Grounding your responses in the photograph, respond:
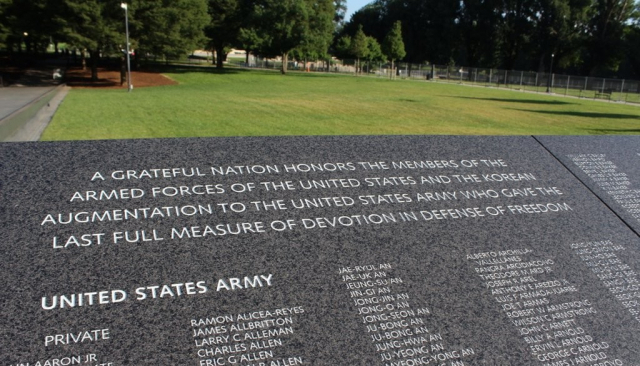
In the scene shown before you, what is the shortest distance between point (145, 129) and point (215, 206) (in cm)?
1141

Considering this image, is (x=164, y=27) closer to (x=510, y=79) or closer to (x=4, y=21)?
(x=4, y=21)

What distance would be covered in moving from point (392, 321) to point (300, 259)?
2.19 ft

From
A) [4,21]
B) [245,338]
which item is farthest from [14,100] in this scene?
[245,338]

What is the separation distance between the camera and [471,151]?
15.3ft

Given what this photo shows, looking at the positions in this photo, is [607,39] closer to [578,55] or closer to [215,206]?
[578,55]

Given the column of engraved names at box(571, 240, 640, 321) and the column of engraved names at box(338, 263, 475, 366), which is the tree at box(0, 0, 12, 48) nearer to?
the column of engraved names at box(338, 263, 475, 366)

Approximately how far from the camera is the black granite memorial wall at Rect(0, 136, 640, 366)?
272cm

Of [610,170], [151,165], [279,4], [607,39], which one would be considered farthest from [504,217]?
[607,39]

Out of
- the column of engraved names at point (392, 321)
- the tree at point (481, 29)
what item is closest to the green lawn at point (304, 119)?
the column of engraved names at point (392, 321)

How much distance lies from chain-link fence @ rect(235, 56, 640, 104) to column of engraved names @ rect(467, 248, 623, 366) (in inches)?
1574

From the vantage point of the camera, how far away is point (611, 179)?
15.4 feet

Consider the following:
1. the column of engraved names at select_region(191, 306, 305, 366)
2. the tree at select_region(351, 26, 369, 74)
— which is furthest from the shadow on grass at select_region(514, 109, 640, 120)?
the tree at select_region(351, 26, 369, 74)

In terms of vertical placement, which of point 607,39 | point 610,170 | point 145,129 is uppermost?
point 607,39

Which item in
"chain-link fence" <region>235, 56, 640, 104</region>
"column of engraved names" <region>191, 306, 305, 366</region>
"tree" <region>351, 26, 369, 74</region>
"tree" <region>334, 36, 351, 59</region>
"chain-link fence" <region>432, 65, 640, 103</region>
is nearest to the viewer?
"column of engraved names" <region>191, 306, 305, 366</region>
